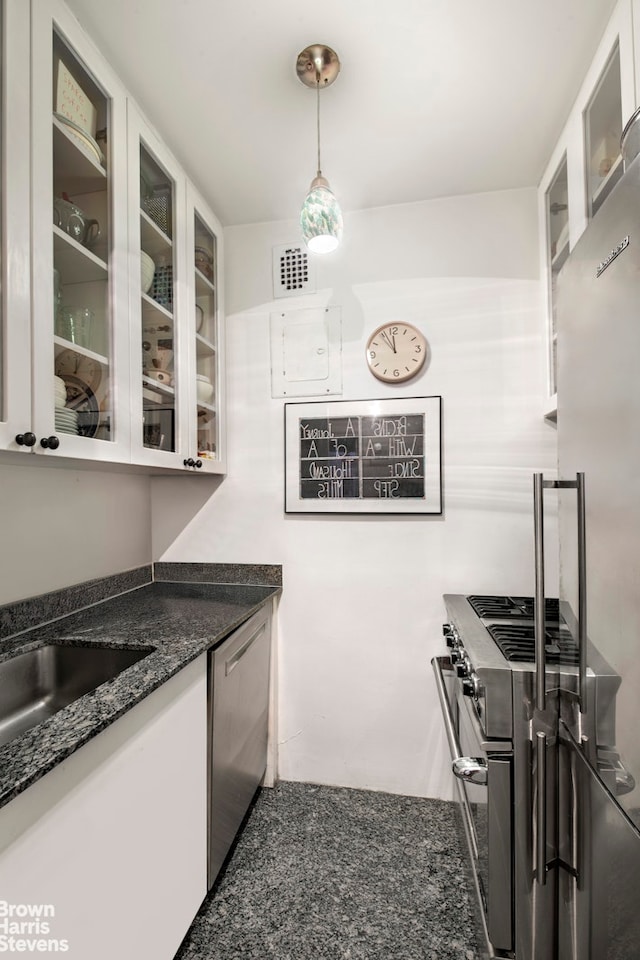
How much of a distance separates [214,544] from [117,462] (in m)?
0.88

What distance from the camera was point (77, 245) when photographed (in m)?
1.17

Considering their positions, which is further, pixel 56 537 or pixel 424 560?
pixel 424 560

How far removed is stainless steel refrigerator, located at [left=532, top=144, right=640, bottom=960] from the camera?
0.67 m

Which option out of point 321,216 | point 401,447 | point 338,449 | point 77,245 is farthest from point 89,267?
point 401,447

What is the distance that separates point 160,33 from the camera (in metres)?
1.21

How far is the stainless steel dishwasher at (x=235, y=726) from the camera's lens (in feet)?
4.46

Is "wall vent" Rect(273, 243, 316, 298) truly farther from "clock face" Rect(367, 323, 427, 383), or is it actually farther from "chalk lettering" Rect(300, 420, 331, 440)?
"chalk lettering" Rect(300, 420, 331, 440)

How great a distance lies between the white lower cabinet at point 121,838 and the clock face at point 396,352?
4.36 ft

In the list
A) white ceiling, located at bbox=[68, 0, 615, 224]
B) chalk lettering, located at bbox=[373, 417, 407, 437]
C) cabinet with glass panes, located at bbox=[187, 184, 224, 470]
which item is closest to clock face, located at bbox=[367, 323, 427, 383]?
chalk lettering, located at bbox=[373, 417, 407, 437]

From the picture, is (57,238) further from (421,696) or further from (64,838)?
(421,696)

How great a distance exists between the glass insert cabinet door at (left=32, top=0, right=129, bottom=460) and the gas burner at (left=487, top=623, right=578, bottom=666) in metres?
1.21

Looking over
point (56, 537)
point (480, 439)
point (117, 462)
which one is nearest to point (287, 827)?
point (56, 537)

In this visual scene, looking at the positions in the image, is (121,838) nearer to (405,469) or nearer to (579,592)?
(579,592)

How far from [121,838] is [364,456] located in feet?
4.76
